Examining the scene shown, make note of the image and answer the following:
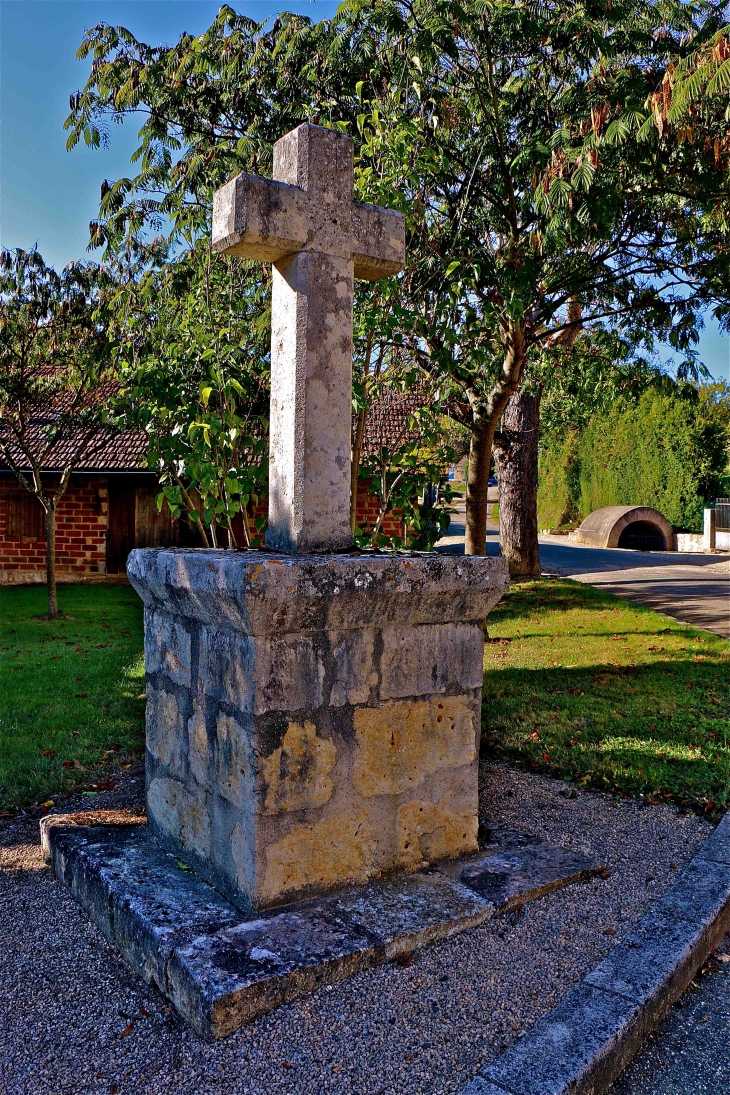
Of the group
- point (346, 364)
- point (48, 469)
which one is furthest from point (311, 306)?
point (48, 469)

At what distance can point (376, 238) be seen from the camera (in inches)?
124

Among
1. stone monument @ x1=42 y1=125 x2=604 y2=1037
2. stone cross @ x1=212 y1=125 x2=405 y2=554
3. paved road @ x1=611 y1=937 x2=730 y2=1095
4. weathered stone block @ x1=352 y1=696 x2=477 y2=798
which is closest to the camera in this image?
paved road @ x1=611 y1=937 x2=730 y2=1095

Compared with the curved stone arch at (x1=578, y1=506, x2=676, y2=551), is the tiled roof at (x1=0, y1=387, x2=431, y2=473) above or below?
above

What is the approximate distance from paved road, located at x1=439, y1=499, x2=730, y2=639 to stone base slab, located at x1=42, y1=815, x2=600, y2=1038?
7180 millimetres

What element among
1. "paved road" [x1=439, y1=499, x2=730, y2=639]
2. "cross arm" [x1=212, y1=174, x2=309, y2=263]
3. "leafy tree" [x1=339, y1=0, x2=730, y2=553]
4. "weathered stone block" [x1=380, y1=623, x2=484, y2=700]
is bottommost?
"paved road" [x1=439, y1=499, x2=730, y2=639]

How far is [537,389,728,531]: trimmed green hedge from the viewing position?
77.2 feet

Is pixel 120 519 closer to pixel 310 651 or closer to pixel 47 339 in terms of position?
pixel 47 339

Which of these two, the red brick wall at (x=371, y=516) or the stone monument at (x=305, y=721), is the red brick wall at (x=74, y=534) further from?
the stone monument at (x=305, y=721)

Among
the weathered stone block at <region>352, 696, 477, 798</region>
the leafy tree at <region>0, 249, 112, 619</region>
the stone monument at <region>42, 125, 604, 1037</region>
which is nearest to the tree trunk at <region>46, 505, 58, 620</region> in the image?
the leafy tree at <region>0, 249, 112, 619</region>

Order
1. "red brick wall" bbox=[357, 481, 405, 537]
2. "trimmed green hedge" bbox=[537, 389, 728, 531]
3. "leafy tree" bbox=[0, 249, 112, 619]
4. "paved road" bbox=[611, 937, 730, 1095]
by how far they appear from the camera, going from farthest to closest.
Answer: "trimmed green hedge" bbox=[537, 389, 728, 531]
"red brick wall" bbox=[357, 481, 405, 537]
"leafy tree" bbox=[0, 249, 112, 619]
"paved road" bbox=[611, 937, 730, 1095]

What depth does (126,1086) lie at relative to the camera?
1.99 meters

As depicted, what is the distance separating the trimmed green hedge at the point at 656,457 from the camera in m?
23.5

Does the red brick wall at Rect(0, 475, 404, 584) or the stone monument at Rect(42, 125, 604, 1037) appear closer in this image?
the stone monument at Rect(42, 125, 604, 1037)

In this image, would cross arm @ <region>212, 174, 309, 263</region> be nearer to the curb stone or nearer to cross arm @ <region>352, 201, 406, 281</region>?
cross arm @ <region>352, 201, 406, 281</region>
